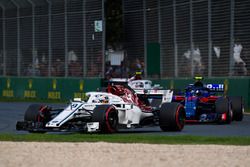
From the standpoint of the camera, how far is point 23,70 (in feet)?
121

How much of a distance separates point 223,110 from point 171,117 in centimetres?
354

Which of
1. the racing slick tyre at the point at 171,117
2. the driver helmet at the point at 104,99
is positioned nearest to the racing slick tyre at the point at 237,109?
the racing slick tyre at the point at 171,117

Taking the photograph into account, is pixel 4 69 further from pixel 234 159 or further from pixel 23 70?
pixel 234 159

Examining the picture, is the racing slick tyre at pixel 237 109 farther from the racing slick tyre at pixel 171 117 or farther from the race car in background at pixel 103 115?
the racing slick tyre at pixel 171 117

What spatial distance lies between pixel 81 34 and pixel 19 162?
22594mm

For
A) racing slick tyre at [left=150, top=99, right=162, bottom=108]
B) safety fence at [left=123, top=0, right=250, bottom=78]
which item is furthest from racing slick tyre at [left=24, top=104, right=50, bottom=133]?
safety fence at [left=123, top=0, right=250, bottom=78]

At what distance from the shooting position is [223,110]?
2088 cm

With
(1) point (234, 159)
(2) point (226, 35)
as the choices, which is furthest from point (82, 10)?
(1) point (234, 159)

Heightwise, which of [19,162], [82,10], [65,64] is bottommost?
[19,162]

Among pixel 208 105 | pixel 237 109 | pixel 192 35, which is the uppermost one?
pixel 192 35

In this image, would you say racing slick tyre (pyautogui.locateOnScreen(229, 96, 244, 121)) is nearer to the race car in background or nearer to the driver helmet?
the race car in background

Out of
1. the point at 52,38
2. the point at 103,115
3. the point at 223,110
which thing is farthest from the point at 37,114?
the point at 52,38

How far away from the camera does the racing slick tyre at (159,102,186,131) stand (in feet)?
58.2

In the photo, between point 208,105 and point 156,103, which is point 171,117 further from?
point 208,105
